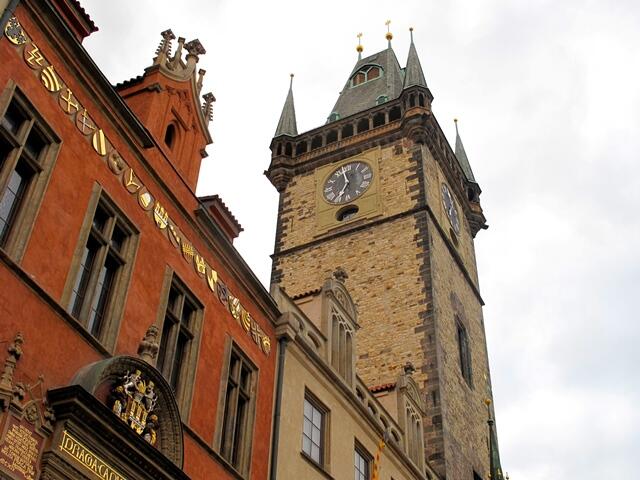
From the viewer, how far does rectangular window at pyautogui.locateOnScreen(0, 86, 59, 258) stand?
377 inches

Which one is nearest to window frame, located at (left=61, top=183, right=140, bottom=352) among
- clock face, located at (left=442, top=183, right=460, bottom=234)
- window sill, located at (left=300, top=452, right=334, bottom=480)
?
window sill, located at (left=300, top=452, right=334, bottom=480)

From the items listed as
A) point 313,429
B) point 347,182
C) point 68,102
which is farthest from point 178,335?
point 347,182

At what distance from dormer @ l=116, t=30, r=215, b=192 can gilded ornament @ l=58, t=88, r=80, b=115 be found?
2524 millimetres

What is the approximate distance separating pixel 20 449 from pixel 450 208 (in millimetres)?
27368

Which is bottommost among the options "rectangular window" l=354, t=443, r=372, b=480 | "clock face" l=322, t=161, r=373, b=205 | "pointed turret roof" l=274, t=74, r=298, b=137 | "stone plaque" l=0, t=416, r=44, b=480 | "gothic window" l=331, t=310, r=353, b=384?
"stone plaque" l=0, t=416, r=44, b=480

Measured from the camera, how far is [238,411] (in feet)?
45.1

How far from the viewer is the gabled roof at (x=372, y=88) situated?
128ft

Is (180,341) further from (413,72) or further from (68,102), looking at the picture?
(413,72)

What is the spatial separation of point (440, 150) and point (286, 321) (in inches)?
818

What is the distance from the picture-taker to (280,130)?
124 feet

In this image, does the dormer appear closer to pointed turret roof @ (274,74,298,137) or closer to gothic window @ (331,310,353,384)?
gothic window @ (331,310,353,384)

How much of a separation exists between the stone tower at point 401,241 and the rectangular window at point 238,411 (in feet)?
36.2

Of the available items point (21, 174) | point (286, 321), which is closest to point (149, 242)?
point (21, 174)

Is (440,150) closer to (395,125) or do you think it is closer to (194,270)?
(395,125)
